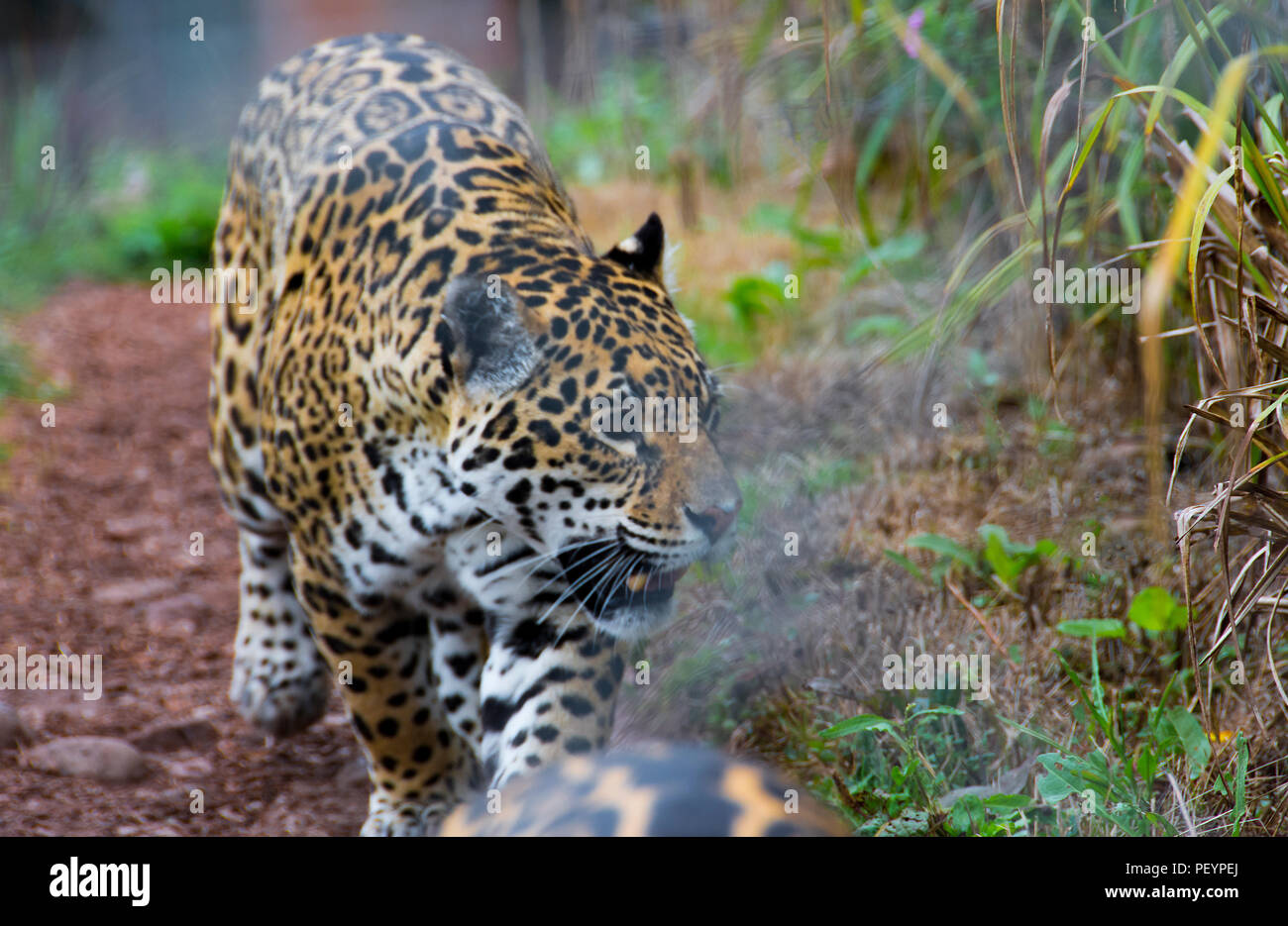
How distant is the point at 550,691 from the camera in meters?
3.02

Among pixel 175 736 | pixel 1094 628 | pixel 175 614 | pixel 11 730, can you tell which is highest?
pixel 1094 628

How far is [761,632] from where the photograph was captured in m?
3.62

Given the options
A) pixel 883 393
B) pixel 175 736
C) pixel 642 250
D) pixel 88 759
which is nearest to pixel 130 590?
pixel 175 736

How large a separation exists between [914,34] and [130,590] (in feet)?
10.6

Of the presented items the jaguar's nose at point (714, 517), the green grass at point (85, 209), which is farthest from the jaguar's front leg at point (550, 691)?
the green grass at point (85, 209)

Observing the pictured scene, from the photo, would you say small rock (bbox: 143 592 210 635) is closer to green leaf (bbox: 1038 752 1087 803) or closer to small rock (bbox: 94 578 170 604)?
small rock (bbox: 94 578 170 604)

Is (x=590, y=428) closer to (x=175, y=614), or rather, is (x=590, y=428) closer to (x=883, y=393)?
(x=883, y=393)

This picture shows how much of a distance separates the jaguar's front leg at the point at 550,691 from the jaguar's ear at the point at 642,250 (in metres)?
0.81

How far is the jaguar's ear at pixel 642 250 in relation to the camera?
302 cm

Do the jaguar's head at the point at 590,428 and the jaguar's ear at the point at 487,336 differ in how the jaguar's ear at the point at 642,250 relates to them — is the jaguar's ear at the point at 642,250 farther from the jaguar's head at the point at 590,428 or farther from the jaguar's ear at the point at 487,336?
the jaguar's ear at the point at 487,336

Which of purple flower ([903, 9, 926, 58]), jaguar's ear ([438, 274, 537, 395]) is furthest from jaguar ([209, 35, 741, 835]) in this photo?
purple flower ([903, 9, 926, 58])

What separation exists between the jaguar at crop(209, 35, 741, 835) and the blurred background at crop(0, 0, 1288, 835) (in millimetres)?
439

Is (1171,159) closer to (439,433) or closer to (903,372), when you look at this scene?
(903,372)
